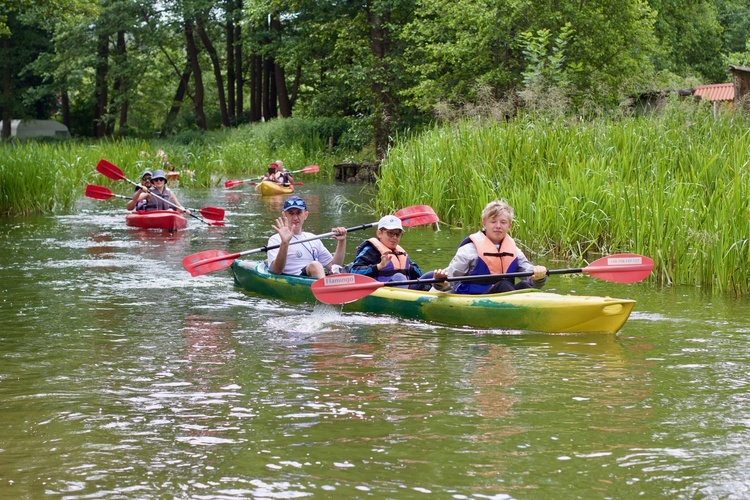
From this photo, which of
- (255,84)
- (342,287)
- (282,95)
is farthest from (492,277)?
(255,84)

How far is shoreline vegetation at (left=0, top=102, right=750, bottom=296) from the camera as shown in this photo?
8586mm

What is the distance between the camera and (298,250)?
29.7ft

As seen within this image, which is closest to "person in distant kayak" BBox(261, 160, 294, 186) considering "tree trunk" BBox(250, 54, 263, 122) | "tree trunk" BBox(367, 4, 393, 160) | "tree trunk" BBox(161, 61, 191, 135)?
"tree trunk" BBox(367, 4, 393, 160)

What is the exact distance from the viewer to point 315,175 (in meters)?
27.5

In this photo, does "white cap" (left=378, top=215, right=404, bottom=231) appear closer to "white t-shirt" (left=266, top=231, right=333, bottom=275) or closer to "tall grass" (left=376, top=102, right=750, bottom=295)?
"white t-shirt" (left=266, top=231, right=333, bottom=275)

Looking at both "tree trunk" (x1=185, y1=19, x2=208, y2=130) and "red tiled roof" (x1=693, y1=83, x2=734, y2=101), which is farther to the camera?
"tree trunk" (x1=185, y1=19, x2=208, y2=130)

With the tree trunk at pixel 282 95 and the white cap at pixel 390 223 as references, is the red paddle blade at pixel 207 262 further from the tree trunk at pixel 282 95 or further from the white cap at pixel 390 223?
the tree trunk at pixel 282 95

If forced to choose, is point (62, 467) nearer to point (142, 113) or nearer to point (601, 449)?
point (601, 449)

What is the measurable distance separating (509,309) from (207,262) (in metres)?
3.31

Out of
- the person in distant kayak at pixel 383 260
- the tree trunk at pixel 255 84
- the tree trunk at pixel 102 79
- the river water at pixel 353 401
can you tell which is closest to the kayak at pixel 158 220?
the river water at pixel 353 401

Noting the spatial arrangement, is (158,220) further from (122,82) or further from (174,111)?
(174,111)

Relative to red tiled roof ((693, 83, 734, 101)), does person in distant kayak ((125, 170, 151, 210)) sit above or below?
below

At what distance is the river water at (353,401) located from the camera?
4145 mm

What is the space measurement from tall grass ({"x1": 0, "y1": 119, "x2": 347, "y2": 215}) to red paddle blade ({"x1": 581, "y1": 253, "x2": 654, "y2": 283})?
10078mm
